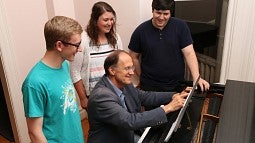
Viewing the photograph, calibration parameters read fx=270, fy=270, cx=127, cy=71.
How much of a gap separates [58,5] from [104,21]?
2.98ft

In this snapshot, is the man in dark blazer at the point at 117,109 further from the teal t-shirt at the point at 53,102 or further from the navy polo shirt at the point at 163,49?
the navy polo shirt at the point at 163,49

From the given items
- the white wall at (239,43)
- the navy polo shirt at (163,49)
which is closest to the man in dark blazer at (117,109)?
the navy polo shirt at (163,49)

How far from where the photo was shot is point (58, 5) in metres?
2.66

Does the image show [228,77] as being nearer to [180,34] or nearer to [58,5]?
[180,34]

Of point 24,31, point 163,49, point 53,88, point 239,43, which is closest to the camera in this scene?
point 53,88

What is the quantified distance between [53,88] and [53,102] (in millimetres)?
75

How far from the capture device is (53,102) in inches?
54.6

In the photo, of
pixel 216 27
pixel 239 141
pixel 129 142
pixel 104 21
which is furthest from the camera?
pixel 216 27

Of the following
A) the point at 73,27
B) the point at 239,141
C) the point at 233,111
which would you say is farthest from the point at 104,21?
the point at 239,141

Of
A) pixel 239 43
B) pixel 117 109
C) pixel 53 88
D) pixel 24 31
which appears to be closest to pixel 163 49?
pixel 239 43

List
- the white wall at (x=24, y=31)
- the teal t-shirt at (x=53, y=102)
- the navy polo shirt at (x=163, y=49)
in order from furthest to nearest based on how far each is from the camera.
Result: the white wall at (x=24, y=31)
the navy polo shirt at (x=163, y=49)
the teal t-shirt at (x=53, y=102)

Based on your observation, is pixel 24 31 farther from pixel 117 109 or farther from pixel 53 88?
pixel 117 109

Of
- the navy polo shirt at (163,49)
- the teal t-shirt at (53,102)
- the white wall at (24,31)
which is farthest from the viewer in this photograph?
the white wall at (24,31)

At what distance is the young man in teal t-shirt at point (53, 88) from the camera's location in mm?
1308
